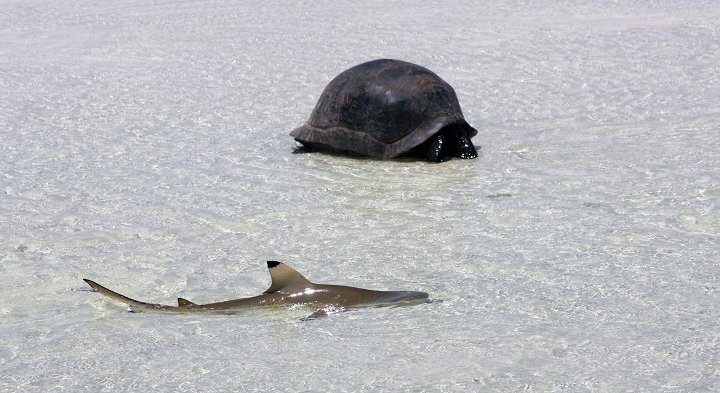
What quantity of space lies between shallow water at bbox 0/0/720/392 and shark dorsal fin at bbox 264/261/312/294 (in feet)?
0.36

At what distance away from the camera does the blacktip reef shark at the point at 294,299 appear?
468 cm

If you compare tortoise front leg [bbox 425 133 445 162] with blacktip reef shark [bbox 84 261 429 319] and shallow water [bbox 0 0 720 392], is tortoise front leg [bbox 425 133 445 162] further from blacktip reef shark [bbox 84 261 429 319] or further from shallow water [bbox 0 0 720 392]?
blacktip reef shark [bbox 84 261 429 319]

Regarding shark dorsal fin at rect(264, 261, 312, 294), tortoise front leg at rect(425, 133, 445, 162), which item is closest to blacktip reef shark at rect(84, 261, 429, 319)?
shark dorsal fin at rect(264, 261, 312, 294)

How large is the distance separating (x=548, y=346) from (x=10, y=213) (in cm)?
351

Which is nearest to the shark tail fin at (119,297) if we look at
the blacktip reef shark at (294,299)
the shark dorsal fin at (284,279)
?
the blacktip reef shark at (294,299)

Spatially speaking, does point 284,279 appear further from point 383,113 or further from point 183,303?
point 383,113

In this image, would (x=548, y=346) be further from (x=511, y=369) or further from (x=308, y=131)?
(x=308, y=131)

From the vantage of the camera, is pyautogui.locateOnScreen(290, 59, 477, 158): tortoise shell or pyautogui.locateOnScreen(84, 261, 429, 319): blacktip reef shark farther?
pyautogui.locateOnScreen(290, 59, 477, 158): tortoise shell

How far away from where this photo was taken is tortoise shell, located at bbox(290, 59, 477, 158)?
780cm

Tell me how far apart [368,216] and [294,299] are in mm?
1701

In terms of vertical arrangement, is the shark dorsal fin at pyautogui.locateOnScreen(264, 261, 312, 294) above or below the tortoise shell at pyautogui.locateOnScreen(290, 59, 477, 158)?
below

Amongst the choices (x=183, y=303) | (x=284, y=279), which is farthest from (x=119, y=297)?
(x=284, y=279)

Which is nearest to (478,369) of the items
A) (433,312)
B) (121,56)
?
(433,312)

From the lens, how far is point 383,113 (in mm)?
7855
